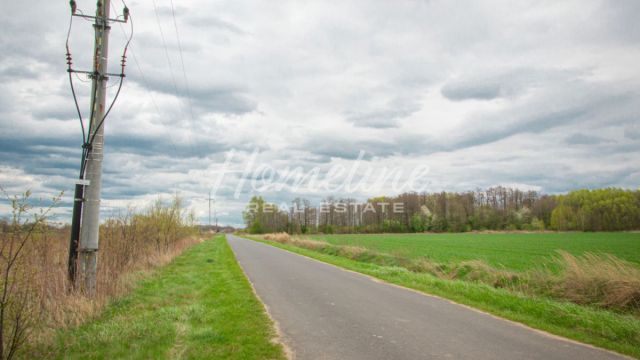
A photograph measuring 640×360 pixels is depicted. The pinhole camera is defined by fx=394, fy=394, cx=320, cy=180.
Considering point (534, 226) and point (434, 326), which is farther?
point (534, 226)

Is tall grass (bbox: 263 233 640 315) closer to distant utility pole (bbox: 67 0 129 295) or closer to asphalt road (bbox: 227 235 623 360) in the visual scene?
asphalt road (bbox: 227 235 623 360)

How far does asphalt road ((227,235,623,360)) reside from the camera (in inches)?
236

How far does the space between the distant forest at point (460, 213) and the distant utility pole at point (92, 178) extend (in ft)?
365

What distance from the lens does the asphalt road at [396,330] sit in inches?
236

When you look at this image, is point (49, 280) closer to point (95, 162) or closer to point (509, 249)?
point (95, 162)

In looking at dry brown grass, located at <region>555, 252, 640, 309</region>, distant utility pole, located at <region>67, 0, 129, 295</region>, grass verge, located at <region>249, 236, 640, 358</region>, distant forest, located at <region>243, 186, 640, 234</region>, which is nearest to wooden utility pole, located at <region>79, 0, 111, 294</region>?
distant utility pole, located at <region>67, 0, 129, 295</region>

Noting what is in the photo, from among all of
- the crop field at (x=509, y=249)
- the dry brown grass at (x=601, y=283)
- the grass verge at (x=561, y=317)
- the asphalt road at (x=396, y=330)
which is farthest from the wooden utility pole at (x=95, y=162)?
the crop field at (x=509, y=249)

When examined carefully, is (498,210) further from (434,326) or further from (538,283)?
(434,326)

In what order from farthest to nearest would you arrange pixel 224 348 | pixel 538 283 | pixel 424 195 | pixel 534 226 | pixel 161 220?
→ pixel 424 195, pixel 534 226, pixel 161 220, pixel 538 283, pixel 224 348

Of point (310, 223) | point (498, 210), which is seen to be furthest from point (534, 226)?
point (310, 223)

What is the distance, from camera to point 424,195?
134 m

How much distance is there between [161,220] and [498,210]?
109 m

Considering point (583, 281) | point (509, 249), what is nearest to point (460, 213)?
point (509, 249)

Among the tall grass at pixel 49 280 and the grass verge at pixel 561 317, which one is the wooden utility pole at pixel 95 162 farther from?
the grass verge at pixel 561 317
